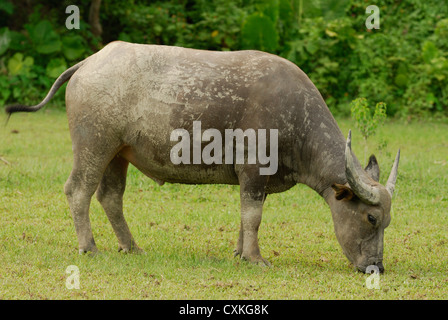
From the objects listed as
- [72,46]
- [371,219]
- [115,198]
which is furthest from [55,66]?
[371,219]

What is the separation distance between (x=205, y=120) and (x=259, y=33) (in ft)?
30.4

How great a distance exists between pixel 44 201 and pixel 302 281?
3.88 metres

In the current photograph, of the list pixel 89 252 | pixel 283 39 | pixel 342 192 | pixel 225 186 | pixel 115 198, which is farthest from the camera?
pixel 283 39

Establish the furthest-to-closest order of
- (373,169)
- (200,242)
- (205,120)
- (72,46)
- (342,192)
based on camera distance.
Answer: (72,46) → (200,242) → (373,169) → (205,120) → (342,192)

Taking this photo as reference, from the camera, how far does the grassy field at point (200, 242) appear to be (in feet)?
17.8

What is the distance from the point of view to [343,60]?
1551cm

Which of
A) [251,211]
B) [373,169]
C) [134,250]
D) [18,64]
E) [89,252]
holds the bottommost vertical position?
[18,64]

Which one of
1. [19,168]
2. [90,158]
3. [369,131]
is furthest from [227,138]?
[19,168]

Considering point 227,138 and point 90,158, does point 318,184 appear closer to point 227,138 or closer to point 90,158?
point 227,138

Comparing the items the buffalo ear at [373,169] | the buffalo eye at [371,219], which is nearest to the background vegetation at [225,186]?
the buffalo eye at [371,219]

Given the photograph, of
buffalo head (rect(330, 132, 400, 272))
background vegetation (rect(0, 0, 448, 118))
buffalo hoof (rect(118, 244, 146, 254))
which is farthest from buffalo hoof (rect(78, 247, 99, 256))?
background vegetation (rect(0, 0, 448, 118))

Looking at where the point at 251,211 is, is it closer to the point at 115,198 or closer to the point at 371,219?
the point at 371,219

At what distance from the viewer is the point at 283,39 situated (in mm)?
15922

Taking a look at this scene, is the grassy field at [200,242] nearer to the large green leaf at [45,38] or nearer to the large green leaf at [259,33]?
the large green leaf at [45,38]
